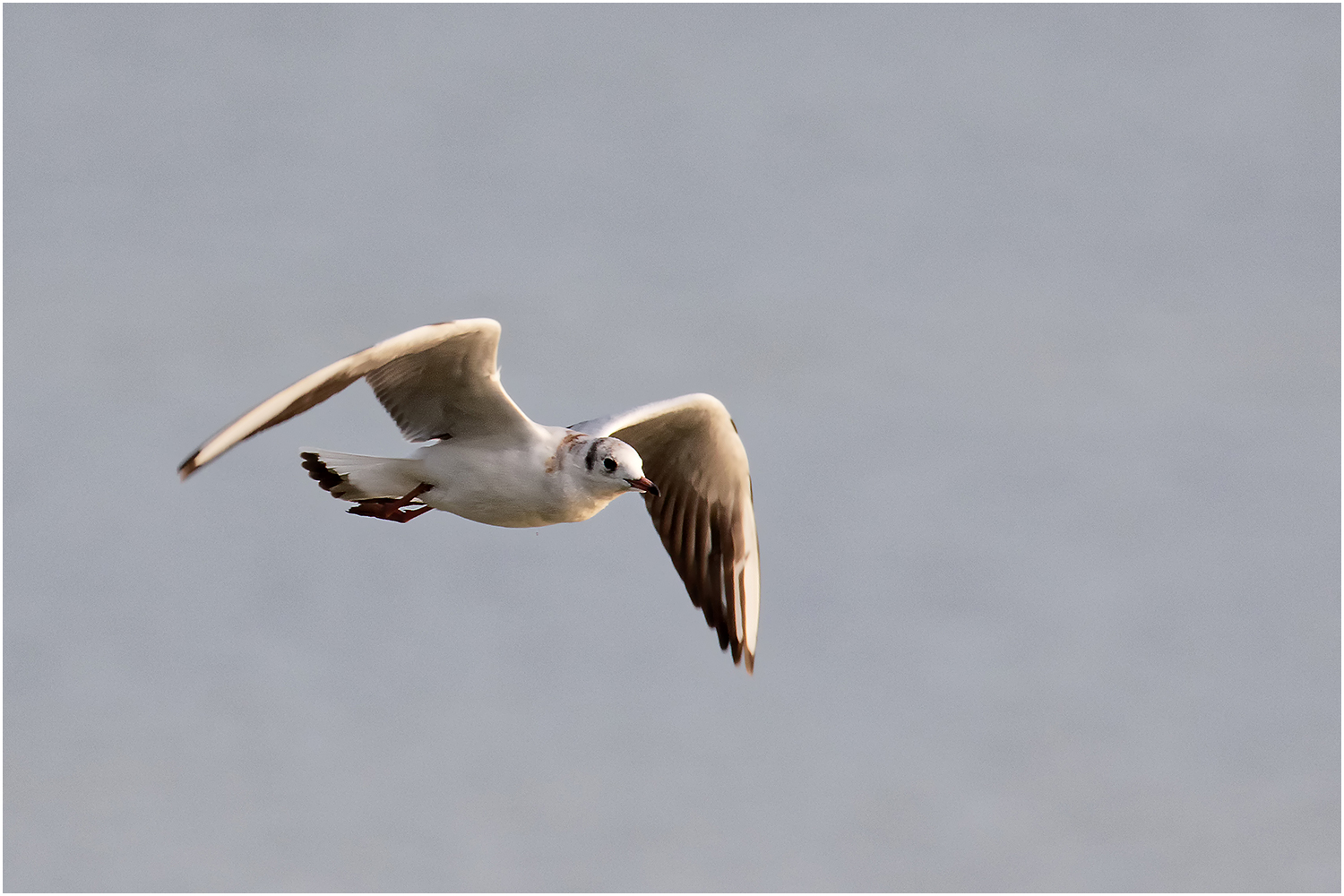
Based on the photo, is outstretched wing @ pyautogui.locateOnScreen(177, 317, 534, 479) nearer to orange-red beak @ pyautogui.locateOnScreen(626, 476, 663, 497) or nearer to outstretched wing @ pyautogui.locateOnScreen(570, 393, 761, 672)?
orange-red beak @ pyautogui.locateOnScreen(626, 476, 663, 497)

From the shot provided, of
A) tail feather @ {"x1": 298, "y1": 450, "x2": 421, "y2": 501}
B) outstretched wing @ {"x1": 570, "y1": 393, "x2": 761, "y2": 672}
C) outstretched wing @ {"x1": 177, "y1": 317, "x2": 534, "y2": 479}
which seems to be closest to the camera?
outstretched wing @ {"x1": 177, "y1": 317, "x2": 534, "y2": 479}

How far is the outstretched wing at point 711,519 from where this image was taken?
48.3ft

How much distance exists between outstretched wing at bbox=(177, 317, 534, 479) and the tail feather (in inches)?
10.7

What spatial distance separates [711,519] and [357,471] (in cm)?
365

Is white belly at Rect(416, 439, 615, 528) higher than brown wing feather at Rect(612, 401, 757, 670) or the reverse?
the reverse

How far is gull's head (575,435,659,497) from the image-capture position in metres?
12.2

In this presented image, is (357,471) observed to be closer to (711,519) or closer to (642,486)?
(642,486)

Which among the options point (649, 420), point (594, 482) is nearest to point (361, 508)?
point (594, 482)

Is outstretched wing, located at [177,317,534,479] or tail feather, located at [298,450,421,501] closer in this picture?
outstretched wing, located at [177,317,534,479]

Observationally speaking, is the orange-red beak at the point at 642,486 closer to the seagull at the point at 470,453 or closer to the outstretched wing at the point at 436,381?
the seagull at the point at 470,453

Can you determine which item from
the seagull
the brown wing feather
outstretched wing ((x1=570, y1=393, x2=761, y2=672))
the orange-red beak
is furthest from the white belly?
the brown wing feather

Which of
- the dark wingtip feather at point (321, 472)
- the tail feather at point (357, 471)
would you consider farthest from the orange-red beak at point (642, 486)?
the dark wingtip feather at point (321, 472)

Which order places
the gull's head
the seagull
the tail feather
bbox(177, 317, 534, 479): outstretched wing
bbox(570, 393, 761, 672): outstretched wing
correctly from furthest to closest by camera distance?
bbox(570, 393, 761, 672): outstretched wing → the tail feather → the gull's head → the seagull → bbox(177, 317, 534, 479): outstretched wing

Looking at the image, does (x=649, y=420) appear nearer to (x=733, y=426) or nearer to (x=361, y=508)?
(x=733, y=426)
